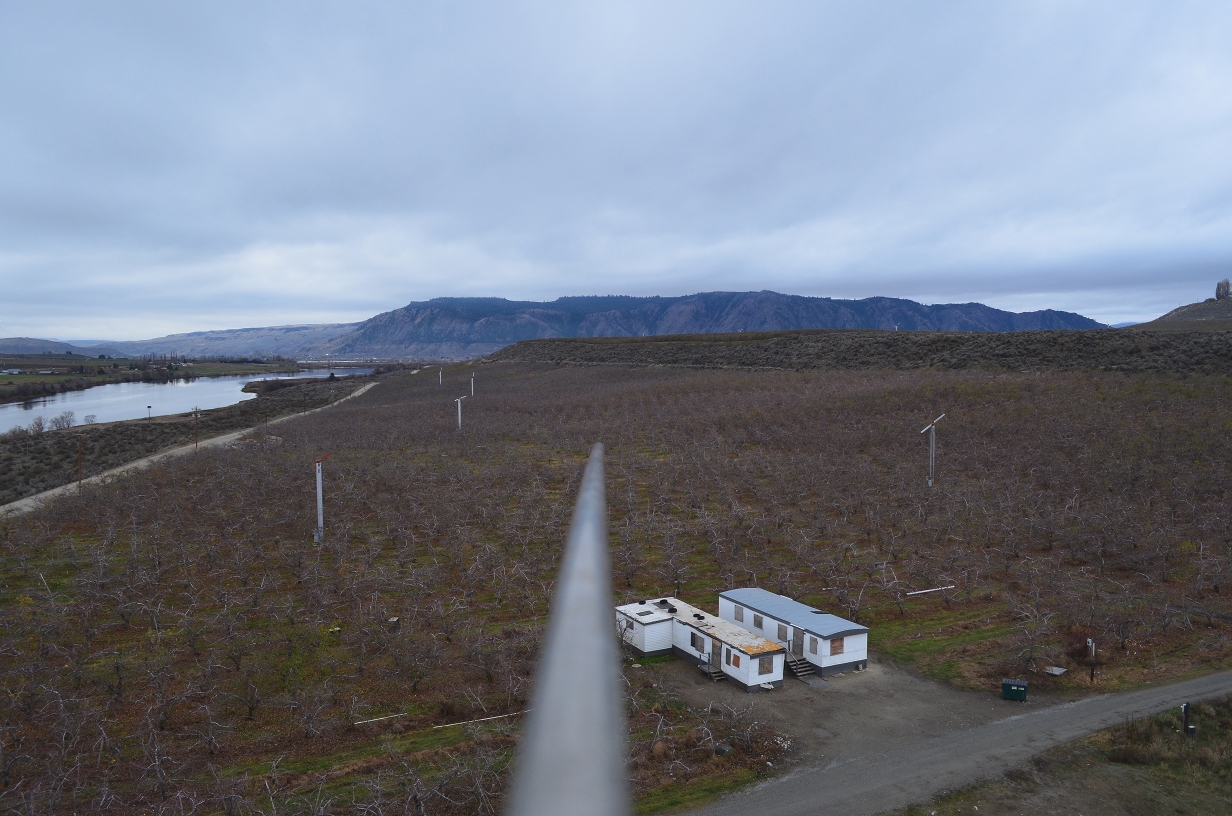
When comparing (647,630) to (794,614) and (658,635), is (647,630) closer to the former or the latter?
(658,635)

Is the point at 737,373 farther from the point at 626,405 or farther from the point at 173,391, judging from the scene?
the point at 173,391

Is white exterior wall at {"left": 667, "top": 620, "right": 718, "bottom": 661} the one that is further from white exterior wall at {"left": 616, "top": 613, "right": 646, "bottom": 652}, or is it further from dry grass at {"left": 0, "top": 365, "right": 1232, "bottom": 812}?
dry grass at {"left": 0, "top": 365, "right": 1232, "bottom": 812}

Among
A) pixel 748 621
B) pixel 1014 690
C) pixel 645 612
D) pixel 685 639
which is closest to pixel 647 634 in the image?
pixel 645 612

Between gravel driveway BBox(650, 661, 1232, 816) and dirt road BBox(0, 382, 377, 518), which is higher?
dirt road BBox(0, 382, 377, 518)

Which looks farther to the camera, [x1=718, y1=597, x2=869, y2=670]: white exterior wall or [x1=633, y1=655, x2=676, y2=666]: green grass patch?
[x1=633, y1=655, x2=676, y2=666]: green grass patch

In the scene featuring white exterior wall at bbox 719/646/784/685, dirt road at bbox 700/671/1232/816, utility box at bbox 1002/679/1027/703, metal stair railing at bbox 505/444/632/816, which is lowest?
dirt road at bbox 700/671/1232/816

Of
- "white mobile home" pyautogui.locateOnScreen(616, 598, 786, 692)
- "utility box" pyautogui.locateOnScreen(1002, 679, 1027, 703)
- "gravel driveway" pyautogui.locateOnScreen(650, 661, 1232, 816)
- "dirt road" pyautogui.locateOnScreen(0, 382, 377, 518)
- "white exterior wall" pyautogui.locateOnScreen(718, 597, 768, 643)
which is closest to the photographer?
"gravel driveway" pyautogui.locateOnScreen(650, 661, 1232, 816)

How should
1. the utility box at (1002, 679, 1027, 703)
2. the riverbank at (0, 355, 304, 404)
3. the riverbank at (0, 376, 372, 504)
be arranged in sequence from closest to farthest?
the utility box at (1002, 679, 1027, 703)
the riverbank at (0, 376, 372, 504)
the riverbank at (0, 355, 304, 404)

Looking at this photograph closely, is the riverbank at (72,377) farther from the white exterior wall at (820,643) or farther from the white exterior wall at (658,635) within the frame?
the white exterior wall at (820,643)

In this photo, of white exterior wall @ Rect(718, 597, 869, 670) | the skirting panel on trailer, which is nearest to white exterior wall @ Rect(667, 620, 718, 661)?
white exterior wall @ Rect(718, 597, 869, 670)
